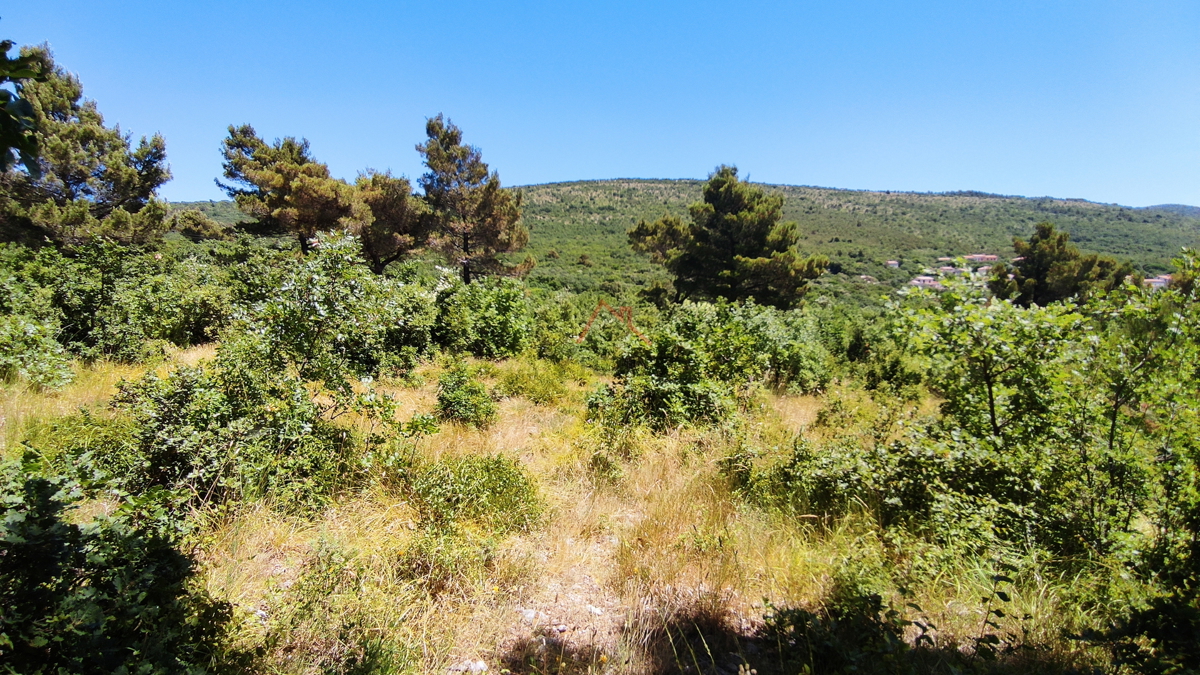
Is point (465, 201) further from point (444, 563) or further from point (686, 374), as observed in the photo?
point (444, 563)

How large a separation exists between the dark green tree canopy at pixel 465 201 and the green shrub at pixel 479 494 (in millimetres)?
15601

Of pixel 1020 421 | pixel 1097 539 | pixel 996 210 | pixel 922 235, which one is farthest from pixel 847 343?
pixel 996 210

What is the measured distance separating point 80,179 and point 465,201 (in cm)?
1195

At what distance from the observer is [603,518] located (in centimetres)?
349

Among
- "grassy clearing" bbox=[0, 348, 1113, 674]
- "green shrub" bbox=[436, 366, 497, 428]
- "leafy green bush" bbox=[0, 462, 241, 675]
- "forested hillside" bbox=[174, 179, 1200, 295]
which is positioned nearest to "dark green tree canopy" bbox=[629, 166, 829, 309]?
"forested hillside" bbox=[174, 179, 1200, 295]

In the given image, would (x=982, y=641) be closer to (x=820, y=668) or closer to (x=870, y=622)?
(x=870, y=622)

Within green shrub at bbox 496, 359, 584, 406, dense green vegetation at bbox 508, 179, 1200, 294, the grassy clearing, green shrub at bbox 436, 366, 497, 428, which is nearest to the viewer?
the grassy clearing

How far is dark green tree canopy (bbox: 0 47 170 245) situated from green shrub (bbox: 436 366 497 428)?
573 inches

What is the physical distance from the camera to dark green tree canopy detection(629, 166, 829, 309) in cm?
2145

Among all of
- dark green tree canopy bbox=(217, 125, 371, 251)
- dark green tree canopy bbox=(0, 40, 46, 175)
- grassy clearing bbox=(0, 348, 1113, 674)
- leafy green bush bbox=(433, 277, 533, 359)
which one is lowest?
grassy clearing bbox=(0, 348, 1113, 674)

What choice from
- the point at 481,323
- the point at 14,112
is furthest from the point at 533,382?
the point at 14,112

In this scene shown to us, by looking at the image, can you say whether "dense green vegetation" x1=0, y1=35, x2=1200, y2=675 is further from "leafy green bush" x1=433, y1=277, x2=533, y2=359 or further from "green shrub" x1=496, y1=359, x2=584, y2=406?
"leafy green bush" x1=433, y1=277, x2=533, y2=359

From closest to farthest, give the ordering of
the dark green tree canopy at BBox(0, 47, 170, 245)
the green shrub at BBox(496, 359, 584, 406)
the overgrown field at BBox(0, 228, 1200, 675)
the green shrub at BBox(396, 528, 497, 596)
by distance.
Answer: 1. the overgrown field at BBox(0, 228, 1200, 675)
2. the green shrub at BBox(396, 528, 497, 596)
3. the green shrub at BBox(496, 359, 584, 406)
4. the dark green tree canopy at BBox(0, 47, 170, 245)

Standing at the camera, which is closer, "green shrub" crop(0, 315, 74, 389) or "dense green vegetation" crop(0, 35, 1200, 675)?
"dense green vegetation" crop(0, 35, 1200, 675)
